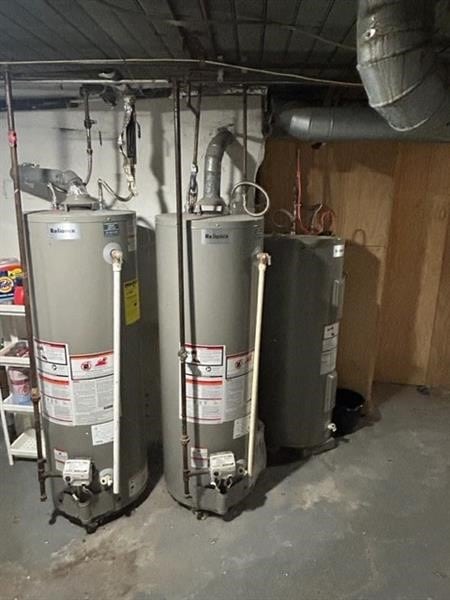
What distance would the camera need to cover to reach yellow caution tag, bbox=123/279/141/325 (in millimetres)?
1931

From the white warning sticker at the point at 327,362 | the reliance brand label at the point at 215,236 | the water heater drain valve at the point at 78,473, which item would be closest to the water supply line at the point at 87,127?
the reliance brand label at the point at 215,236

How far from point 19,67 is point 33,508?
204 centimetres

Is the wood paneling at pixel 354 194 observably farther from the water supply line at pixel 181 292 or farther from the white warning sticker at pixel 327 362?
the water supply line at pixel 181 292

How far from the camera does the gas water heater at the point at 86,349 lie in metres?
1.80

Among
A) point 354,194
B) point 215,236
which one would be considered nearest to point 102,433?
point 215,236

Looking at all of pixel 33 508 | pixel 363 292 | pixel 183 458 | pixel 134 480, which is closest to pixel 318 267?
pixel 363 292

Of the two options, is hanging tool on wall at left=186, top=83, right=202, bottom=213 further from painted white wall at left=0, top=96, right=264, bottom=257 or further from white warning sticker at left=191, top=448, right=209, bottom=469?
white warning sticker at left=191, top=448, right=209, bottom=469

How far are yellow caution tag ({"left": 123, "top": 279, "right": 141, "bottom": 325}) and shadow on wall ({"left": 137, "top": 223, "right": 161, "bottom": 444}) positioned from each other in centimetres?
36

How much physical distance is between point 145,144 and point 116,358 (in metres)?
1.17

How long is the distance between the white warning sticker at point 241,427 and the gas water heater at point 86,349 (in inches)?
18.7

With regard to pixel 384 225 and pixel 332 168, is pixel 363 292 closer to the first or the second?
pixel 384 225

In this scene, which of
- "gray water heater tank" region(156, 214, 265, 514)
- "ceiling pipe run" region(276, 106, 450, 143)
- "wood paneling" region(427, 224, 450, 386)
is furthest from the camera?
"wood paneling" region(427, 224, 450, 386)

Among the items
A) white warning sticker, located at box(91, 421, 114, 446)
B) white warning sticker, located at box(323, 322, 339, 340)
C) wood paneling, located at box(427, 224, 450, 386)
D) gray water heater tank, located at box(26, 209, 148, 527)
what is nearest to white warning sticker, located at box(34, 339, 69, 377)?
gray water heater tank, located at box(26, 209, 148, 527)

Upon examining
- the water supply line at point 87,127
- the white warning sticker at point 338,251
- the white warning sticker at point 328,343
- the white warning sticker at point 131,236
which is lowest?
the white warning sticker at point 328,343
